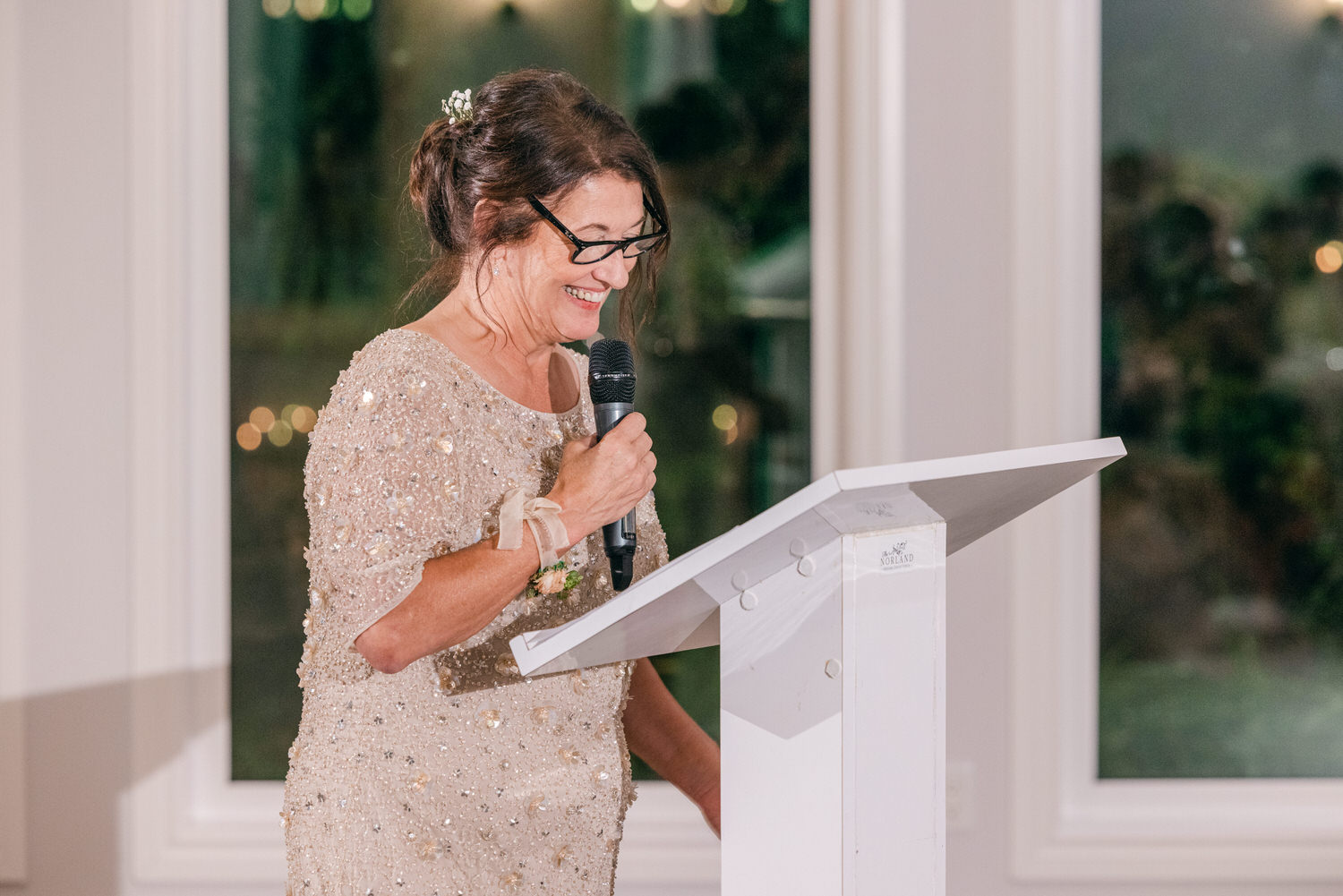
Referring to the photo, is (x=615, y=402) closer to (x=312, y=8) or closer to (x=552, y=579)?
(x=552, y=579)

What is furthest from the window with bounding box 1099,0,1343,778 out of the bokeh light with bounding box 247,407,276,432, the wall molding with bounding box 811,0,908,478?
the bokeh light with bounding box 247,407,276,432

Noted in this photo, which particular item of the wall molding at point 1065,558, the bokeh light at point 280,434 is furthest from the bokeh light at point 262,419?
the wall molding at point 1065,558

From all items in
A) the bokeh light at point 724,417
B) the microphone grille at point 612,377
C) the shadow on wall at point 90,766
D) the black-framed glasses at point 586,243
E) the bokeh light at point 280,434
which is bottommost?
the shadow on wall at point 90,766

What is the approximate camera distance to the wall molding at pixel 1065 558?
2.20 meters

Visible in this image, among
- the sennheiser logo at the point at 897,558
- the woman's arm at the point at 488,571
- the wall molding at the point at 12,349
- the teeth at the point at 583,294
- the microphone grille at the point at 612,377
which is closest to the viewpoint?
the sennheiser logo at the point at 897,558

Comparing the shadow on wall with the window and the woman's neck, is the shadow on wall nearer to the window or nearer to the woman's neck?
the woman's neck

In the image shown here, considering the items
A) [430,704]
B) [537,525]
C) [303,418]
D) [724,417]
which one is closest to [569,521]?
[537,525]

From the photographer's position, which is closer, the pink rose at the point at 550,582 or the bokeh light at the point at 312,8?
the pink rose at the point at 550,582

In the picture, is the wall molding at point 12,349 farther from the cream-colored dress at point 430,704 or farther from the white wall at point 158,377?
the cream-colored dress at point 430,704

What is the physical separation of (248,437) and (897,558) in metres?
1.85

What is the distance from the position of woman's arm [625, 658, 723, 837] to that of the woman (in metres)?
0.12

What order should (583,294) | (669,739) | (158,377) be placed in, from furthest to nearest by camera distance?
A: (158,377) → (669,739) → (583,294)

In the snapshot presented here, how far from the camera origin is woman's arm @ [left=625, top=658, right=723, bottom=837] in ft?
4.56

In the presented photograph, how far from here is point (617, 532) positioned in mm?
1130
